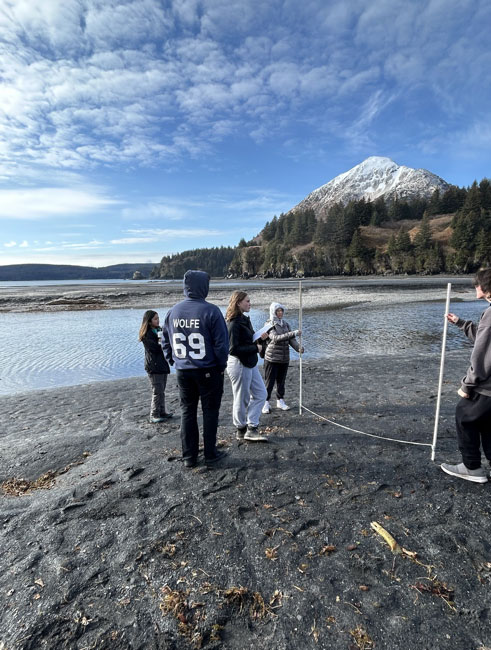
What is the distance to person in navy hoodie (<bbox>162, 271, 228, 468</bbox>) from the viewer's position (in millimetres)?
4852

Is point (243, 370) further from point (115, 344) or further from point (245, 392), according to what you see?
point (115, 344)

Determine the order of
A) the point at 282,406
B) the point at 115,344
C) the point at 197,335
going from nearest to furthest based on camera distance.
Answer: the point at 197,335
the point at 282,406
the point at 115,344

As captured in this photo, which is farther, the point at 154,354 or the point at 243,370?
the point at 154,354

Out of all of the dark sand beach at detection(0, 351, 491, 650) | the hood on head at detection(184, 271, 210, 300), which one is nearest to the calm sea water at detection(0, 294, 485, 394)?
the dark sand beach at detection(0, 351, 491, 650)

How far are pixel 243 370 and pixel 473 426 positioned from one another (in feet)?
11.4

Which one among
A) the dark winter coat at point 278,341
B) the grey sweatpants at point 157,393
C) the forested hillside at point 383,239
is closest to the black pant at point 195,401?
the grey sweatpants at point 157,393

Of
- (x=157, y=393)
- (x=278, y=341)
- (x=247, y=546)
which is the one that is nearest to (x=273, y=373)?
(x=278, y=341)

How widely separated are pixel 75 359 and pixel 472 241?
114 meters

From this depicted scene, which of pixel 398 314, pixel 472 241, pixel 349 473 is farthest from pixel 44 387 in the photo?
pixel 472 241

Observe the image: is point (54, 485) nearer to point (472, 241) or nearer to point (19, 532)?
point (19, 532)

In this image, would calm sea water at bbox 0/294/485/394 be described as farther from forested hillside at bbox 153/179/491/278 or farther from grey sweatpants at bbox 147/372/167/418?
forested hillside at bbox 153/179/491/278

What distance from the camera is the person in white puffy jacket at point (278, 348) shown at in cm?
736

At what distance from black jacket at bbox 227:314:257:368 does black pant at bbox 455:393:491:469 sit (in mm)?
3144

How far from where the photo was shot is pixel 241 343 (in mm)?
5742
